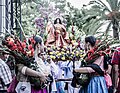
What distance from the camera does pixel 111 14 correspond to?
22703 millimetres

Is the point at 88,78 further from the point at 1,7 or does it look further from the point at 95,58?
the point at 1,7

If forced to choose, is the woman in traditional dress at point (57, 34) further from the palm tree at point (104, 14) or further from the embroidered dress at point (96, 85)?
the palm tree at point (104, 14)

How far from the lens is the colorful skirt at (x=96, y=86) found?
17.3 feet

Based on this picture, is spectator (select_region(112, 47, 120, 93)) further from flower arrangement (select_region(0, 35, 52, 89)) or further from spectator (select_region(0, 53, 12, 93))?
spectator (select_region(0, 53, 12, 93))

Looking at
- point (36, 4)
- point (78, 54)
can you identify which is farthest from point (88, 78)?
point (36, 4)

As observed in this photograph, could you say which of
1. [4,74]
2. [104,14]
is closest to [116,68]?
[4,74]

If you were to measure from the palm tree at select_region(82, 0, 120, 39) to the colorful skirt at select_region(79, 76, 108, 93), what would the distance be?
1726cm

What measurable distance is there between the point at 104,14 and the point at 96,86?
17.9m

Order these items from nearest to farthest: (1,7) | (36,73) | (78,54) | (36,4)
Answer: (36,73) → (78,54) → (1,7) → (36,4)

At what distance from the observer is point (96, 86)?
209 inches

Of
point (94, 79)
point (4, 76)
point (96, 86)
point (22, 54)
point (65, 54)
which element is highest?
point (22, 54)

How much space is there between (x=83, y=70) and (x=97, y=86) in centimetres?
37

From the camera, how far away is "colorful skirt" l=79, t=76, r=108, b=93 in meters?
5.27

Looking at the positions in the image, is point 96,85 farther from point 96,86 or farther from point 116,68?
point 116,68
